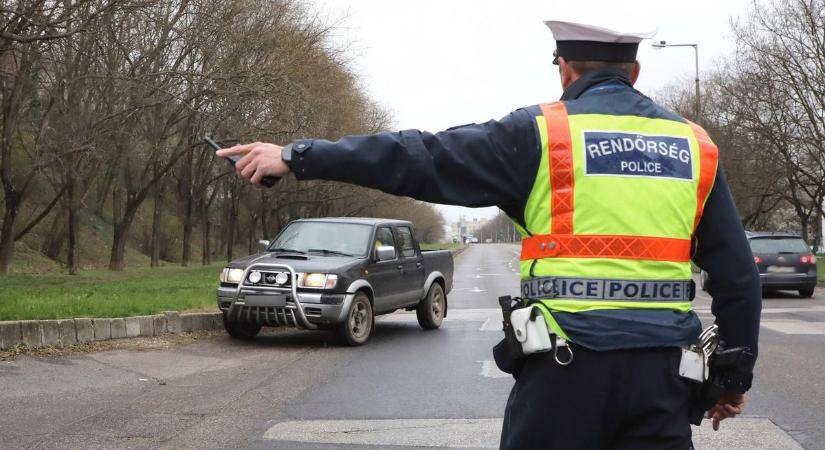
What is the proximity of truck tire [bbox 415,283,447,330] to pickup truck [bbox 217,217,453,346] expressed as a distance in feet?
0.05

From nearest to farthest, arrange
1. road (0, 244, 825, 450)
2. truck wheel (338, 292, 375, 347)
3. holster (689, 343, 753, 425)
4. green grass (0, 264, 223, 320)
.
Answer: holster (689, 343, 753, 425) → road (0, 244, 825, 450) → green grass (0, 264, 223, 320) → truck wheel (338, 292, 375, 347)

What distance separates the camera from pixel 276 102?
90.0 feet

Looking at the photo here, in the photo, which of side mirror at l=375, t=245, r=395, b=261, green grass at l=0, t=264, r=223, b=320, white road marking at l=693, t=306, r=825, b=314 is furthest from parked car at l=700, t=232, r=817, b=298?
green grass at l=0, t=264, r=223, b=320

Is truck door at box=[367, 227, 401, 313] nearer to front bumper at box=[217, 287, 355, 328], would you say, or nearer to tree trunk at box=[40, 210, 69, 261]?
front bumper at box=[217, 287, 355, 328]

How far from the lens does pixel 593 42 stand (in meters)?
2.63

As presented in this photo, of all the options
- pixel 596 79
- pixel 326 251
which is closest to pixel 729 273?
pixel 596 79

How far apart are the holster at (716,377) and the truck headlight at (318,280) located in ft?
28.8

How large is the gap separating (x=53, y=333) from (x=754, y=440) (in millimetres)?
7576

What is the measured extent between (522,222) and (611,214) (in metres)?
0.27

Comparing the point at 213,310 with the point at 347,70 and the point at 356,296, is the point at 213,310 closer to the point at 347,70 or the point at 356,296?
the point at 356,296

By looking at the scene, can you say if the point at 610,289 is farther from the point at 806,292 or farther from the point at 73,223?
the point at 73,223

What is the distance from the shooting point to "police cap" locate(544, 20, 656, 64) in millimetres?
2584

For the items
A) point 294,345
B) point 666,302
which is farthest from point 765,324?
point 666,302

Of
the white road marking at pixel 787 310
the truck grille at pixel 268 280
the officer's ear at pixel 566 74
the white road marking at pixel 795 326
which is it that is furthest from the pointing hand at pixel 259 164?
the white road marking at pixel 787 310
